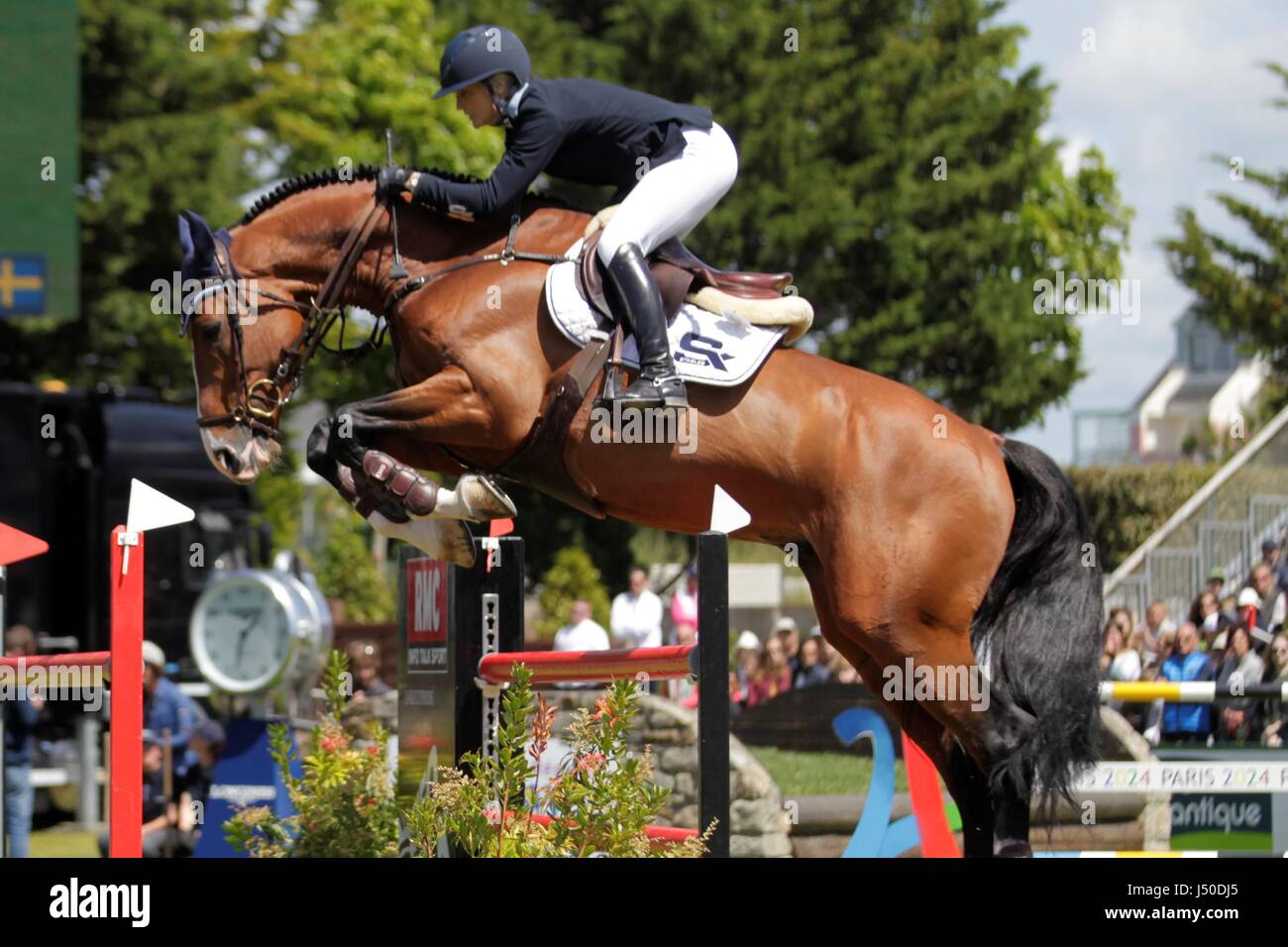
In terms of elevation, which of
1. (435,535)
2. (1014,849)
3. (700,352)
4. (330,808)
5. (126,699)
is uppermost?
(700,352)

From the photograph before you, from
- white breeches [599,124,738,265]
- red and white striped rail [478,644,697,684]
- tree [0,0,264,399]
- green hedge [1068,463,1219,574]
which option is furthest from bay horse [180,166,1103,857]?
green hedge [1068,463,1219,574]

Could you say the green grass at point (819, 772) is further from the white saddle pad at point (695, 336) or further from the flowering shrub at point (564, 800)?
the flowering shrub at point (564, 800)

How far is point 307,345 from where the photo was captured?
555cm

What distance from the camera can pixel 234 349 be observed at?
544 cm

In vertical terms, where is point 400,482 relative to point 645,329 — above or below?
below

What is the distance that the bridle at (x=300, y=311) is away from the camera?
5391 millimetres

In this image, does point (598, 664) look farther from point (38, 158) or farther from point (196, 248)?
point (38, 158)

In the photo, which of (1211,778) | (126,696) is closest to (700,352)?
(126,696)

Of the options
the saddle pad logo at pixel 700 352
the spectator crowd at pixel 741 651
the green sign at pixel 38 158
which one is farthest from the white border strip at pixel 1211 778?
the green sign at pixel 38 158

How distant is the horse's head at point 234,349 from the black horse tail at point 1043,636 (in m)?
2.48

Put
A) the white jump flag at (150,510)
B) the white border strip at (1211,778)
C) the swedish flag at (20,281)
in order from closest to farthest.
A: the white jump flag at (150,510)
the white border strip at (1211,778)
the swedish flag at (20,281)

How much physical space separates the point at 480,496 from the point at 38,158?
163 inches

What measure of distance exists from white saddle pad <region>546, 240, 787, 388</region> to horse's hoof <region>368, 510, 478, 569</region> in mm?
728

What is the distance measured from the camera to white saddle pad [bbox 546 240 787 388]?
201 inches
